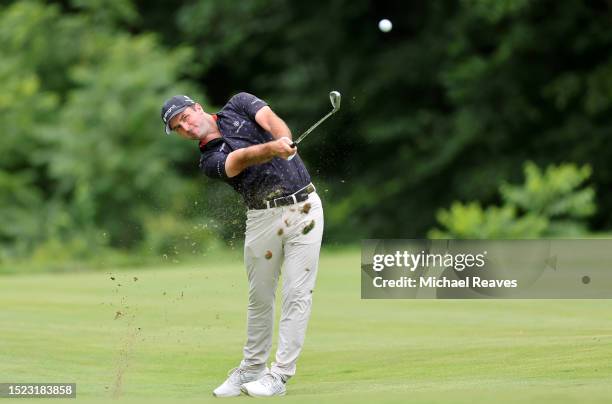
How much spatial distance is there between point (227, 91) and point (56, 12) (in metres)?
4.81

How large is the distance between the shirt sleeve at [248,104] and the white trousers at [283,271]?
0.55 m

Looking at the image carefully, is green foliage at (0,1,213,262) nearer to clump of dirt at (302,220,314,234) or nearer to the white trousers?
the white trousers

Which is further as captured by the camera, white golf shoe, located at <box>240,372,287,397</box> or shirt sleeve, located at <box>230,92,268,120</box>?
shirt sleeve, located at <box>230,92,268,120</box>

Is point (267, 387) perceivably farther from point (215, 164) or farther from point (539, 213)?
point (539, 213)

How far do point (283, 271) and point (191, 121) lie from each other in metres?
0.97

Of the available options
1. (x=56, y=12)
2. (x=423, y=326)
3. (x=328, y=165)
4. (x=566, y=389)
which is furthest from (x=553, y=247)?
(x=56, y=12)

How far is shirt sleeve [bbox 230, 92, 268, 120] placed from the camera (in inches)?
273

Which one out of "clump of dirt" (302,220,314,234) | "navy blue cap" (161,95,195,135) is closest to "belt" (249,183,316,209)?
"clump of dirt" (302,220,314,234)

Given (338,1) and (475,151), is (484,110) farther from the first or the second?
(338,1)

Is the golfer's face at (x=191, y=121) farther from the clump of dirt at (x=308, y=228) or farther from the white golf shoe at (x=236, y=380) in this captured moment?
the white golf shoe at (x=236, y=380)

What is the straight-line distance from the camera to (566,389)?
6773 mm

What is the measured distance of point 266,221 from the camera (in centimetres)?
696

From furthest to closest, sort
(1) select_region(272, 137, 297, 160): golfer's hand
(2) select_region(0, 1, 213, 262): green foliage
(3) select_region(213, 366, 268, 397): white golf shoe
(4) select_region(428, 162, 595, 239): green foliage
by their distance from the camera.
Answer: (2) select_region(0, 1, 213, 262): green foliage < (4) select_region(428, 162, 595, 239): green foliage < (3) select_region(213, 366, 268, 397): white golf shoe < (1) select_region(272, 137, 297, 160): golfer's hand

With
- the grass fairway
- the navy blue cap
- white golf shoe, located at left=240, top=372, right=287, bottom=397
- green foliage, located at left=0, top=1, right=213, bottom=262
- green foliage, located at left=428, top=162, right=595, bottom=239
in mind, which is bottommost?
white golf shoe, located at left=240, top=372, right=287, bottom=397
